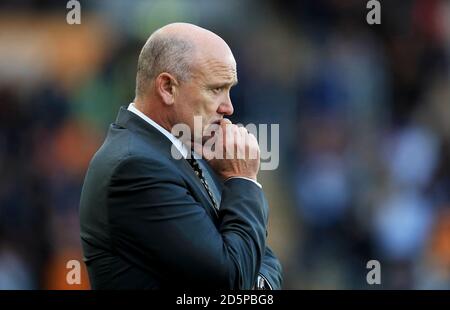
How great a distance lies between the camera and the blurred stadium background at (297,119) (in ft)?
21.4

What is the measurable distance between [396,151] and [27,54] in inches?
121

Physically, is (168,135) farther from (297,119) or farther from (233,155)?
(297,119)

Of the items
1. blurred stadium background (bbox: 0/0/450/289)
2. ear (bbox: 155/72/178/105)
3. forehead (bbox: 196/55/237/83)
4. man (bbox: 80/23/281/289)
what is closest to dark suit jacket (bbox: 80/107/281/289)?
man (bbox: 80/23/281/289)

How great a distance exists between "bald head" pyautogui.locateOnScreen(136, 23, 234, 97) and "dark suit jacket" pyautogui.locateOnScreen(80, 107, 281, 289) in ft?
0.68

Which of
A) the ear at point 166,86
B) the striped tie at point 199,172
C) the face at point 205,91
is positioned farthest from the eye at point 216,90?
the striped tie at point 199,172

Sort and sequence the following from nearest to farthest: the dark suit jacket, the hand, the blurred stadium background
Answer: the dark suit jacket < the hand < the blurred stadium background

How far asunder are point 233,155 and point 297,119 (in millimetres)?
4409

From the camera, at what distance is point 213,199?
2625 mm

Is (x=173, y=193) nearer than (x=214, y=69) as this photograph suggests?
Yes

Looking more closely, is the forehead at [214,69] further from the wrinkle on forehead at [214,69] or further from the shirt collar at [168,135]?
the shirt collar at [168,135]

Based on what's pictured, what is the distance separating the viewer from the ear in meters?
2.57

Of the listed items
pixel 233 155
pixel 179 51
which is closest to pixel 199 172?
pixel 233 155

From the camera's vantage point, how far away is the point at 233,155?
2.56m

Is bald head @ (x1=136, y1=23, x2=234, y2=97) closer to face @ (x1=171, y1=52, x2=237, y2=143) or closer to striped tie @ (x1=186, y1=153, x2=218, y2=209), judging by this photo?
face @ (x1=171, y1=52, x2=237, y2=143)
